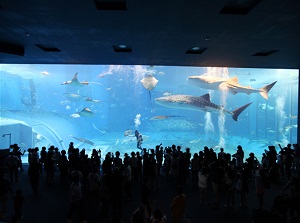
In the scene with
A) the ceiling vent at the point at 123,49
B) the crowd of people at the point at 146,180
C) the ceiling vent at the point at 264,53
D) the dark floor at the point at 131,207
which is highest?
the ceiling vent at the point at 123,49

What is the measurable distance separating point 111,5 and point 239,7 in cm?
320

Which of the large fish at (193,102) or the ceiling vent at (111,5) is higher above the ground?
the ceiling vent at (111,5)

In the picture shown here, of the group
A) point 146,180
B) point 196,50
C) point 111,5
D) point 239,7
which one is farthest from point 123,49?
point 146,180

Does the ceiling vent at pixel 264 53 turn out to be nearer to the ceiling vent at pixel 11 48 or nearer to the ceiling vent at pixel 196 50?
the ceiling vent at pixel 196 50

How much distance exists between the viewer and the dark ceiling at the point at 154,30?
5.21 metres

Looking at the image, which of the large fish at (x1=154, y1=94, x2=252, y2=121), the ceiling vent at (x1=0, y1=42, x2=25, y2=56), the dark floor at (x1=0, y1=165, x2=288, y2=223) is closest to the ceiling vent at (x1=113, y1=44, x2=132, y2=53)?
the ceiling vent at (x1=0, y1=42, x2=25, y2=56)

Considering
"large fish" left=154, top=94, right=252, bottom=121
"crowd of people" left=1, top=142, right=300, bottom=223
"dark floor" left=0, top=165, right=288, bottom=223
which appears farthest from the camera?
"large fish" left=154, top=94, right=252, bottom=121

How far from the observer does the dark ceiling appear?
521 cm

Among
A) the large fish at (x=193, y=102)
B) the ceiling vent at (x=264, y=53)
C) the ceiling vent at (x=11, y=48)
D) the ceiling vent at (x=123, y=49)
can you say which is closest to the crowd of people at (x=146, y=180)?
the ceiling vent at (x=11, y=48)

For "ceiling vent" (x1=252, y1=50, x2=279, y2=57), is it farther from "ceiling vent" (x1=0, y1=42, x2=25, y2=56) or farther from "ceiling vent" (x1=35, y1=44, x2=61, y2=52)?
"ceiling vent" (x1=0, y1=42, x2=25, y2=56)

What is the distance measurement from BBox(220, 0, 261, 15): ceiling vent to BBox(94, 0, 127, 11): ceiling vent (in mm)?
2499

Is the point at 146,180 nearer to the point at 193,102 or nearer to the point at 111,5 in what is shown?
the point at 111,5

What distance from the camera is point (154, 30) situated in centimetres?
685

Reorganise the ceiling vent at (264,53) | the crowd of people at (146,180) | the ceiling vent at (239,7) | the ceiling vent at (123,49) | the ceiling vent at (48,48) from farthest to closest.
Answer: the ceiling vent at (264,53) → the ceiling vent at (123,49) → the ceiling vent at (48,48) → the ceiling vent at (239,7) → the crowd of people at (146,180)
